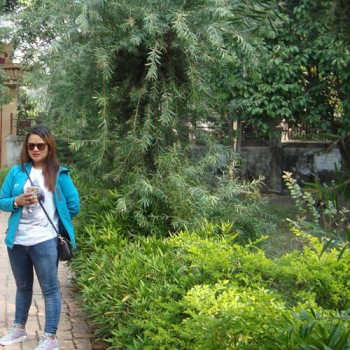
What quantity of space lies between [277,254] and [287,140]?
1102cm

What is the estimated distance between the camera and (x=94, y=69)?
7301 millimetres

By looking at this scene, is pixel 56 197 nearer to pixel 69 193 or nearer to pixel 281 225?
pixel 69 193

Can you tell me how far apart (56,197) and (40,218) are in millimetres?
205

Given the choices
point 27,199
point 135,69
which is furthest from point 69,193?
point 135,69

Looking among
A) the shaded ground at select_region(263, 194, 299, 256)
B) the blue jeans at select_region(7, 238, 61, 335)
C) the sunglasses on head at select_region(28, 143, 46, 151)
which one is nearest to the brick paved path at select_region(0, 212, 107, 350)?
the blue jeans at select_region(7, 238, 61, 335)

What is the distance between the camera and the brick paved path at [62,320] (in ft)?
18.4

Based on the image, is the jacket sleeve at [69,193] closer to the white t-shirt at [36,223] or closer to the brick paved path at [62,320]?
the white t-shirt at [36,223]

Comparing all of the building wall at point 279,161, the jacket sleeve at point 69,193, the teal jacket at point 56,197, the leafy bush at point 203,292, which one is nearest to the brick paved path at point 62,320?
the leafy bush at point 203,292

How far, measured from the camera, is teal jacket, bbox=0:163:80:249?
5.21 meters

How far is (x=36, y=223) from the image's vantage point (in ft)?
17.1

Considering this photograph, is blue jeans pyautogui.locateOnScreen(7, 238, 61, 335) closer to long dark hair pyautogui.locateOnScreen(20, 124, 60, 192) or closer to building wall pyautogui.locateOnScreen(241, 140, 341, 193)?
long dark hair pyautogui.locateOnScreen(20, 124, 60, 192)

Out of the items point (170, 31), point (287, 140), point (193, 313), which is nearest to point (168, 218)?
point (170, 31)

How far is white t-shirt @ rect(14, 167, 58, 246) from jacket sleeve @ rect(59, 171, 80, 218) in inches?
5.2

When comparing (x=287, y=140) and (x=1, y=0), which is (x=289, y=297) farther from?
(x=287, y=140)
